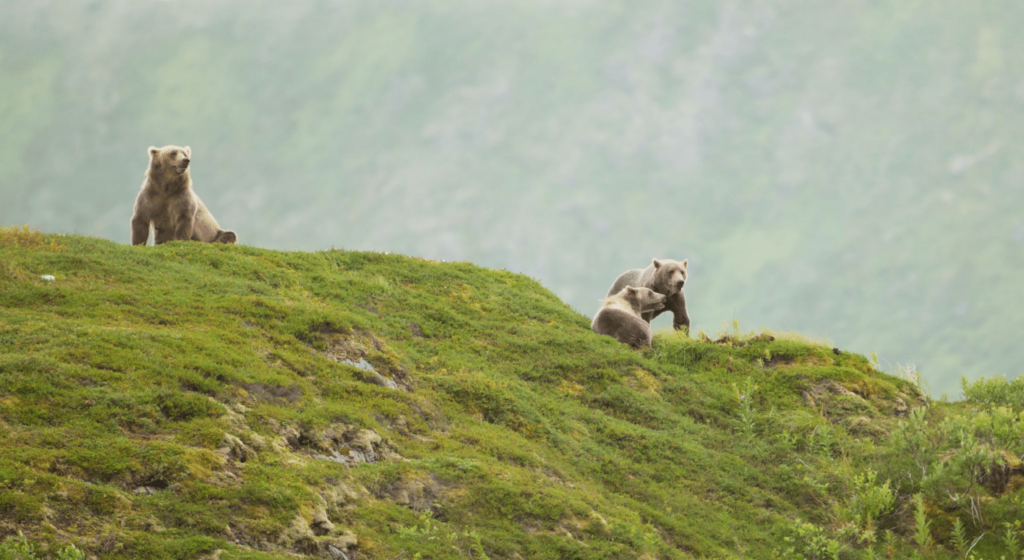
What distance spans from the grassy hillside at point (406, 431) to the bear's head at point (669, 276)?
2671 mm

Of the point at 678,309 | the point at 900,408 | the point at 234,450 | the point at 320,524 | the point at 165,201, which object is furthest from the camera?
the point at 678,309

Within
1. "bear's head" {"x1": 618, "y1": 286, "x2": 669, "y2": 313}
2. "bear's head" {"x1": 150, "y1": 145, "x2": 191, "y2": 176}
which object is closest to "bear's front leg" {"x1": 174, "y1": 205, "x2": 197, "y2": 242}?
"bear's head" {"x1": 150, "y1": 145, "x2": 191, "y2": 176}

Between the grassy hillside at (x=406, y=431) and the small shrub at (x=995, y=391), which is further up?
the small shrub at (x=995, y=391)

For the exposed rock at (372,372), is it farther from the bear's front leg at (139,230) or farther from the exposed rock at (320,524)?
the bear's front leg at (139,230)

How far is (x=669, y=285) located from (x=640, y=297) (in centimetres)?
130

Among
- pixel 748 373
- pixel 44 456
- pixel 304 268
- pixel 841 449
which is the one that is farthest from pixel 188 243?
pixel 841 449

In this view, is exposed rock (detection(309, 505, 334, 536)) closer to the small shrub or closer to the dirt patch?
the dirt patch

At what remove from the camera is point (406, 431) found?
1276 centimetres

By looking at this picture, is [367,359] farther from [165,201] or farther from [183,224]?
[165,201]

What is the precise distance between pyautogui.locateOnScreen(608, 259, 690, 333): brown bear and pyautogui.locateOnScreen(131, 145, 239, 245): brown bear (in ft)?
39.7

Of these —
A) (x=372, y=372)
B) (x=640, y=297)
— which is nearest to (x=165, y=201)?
(x=372, y=372)

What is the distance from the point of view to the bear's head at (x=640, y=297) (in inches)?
893

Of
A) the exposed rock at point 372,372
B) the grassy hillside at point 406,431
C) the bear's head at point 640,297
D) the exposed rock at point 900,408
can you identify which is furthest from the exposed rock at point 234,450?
the bear's head at point 640,297

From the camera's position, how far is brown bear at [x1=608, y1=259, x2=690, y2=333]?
23453 mm
